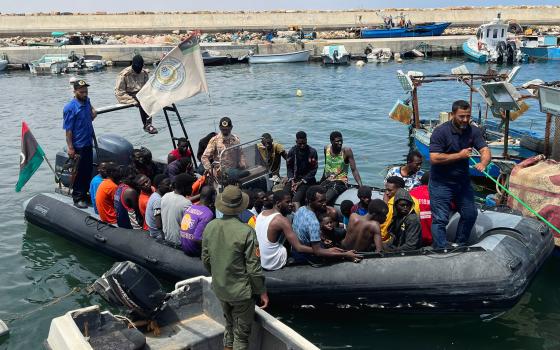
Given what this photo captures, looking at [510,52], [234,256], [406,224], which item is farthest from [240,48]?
[234,256]

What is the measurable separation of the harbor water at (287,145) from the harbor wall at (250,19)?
23.9 meters

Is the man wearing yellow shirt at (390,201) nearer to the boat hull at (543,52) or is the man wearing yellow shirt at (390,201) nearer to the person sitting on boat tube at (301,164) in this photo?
the person sitting on boat tube at (301,164)

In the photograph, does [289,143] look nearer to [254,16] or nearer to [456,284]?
[456,284]

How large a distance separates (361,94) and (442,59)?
1759cm

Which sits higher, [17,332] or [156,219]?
[156,219]

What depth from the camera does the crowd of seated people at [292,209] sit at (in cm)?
668

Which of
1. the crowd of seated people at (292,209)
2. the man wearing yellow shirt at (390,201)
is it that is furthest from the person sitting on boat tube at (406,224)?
the man wearing yellow shirt at (390,201)

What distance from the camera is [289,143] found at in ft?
62.4

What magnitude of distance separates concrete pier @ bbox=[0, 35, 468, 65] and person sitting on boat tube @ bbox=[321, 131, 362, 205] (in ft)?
120

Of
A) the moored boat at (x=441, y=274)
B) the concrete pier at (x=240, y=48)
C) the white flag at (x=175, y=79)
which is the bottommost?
the moored boat at (x=441, y=274)

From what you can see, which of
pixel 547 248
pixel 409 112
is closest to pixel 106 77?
pixel 409 112

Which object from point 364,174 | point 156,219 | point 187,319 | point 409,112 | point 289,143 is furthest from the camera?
point 289,143

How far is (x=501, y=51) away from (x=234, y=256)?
38.9 meters

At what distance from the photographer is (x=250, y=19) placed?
6712cm
